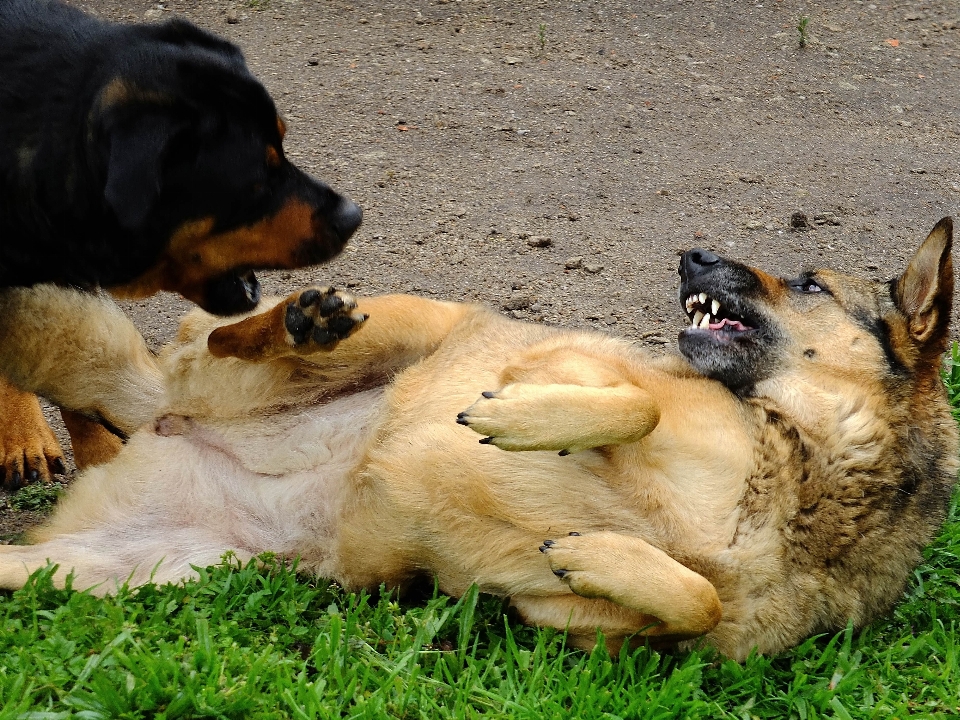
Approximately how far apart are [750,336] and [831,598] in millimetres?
1089

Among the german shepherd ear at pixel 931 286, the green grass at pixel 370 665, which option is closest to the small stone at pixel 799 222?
the german shepherd ear at pixel 931 286

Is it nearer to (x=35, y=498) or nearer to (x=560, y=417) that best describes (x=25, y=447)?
(x=35, y=498)

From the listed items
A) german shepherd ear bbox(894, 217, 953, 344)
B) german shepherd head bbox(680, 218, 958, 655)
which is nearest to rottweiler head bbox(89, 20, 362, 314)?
german shepherd head bbox(680, 218, 958, 655)

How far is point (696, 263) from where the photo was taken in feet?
13.9

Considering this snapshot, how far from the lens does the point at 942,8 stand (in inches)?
379

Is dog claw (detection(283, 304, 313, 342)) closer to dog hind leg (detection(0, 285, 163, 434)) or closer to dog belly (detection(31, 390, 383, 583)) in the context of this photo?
dog belly (detection(31, 390, 383, 583))

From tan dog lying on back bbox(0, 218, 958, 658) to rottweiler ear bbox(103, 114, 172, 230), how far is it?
796 millimetres

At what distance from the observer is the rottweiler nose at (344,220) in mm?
4223

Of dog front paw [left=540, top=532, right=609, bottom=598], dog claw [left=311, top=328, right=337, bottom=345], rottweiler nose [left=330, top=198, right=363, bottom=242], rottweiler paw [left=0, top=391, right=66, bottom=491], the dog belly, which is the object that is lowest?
rottweiler paw [left=0, top=391, right=66, bottom=491]

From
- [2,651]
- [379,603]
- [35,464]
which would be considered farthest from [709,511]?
[35,464]

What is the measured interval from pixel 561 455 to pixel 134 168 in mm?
1791

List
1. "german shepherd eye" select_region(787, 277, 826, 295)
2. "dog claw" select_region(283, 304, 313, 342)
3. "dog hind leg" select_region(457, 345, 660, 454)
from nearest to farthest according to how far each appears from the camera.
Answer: "dog hind leg" select_region(457, 345, 660, 454)
"dog claw" select_region(283, 304, 313, 342)
"german shepherd eye" select_region(787, 277, 826, 295)

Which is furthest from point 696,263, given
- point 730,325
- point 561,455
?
point 561,455

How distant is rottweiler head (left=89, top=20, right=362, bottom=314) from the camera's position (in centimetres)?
347
